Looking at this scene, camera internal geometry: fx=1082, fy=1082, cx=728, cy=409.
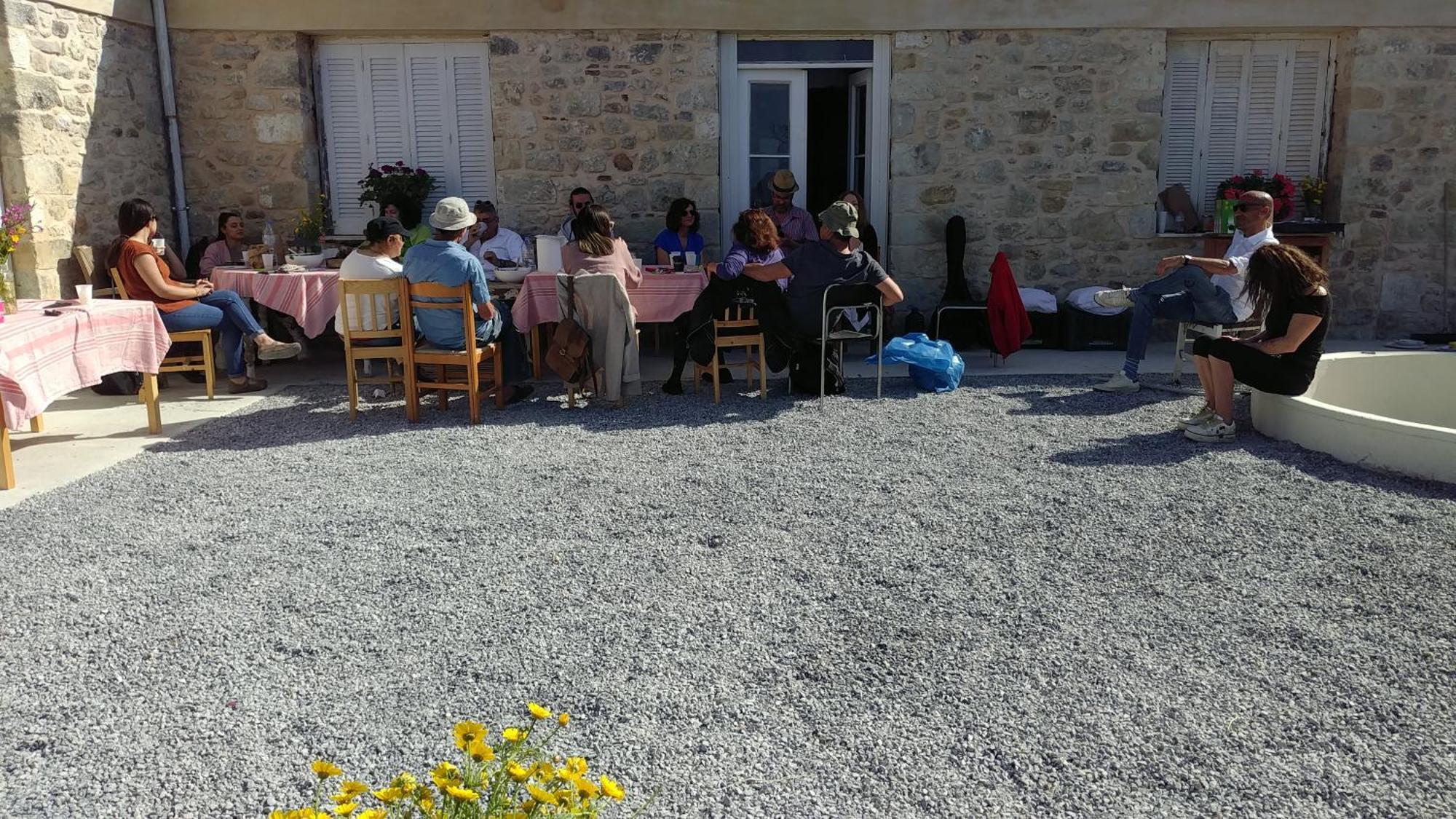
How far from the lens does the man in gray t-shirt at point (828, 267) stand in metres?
5.76

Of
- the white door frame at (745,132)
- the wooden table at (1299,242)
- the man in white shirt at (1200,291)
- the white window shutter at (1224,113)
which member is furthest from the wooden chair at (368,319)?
the white window shutter at (1224,113)

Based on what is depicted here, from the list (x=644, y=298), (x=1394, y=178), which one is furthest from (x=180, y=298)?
(x=1394, y=178)

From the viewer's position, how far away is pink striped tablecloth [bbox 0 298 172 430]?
4.28 meters

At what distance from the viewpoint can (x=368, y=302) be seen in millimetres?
5633

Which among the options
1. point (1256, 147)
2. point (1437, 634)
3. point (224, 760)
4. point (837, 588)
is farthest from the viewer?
point (1256, 147)

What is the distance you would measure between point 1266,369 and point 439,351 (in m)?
3.97

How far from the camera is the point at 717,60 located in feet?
25.5

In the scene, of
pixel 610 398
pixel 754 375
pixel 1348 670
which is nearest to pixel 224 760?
pixel 1348 670

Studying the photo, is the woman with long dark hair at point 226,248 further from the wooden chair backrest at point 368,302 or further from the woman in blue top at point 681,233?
the woman in blue top at point 681,233

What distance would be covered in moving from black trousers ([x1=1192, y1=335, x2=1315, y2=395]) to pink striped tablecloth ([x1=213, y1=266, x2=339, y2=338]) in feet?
15.5

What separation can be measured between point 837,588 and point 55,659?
2172 millimetres

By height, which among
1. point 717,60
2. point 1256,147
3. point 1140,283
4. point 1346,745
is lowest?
point 1346,745

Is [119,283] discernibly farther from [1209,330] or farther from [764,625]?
[1209,330]

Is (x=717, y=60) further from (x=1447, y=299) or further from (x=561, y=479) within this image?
(x=1447, y=299)
